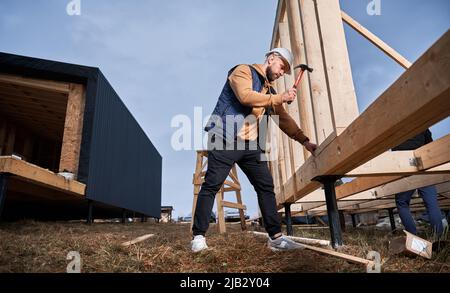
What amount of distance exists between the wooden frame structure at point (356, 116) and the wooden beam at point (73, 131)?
15.9 feet

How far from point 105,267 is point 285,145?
12.9 feet

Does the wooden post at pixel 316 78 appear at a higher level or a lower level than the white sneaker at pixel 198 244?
higher

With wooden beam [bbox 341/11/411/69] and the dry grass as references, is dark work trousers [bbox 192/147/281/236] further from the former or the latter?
wooden beam [bbox 341/11/411/69]

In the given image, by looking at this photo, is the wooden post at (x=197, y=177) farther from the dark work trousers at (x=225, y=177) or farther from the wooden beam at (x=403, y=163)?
the wooden beam at (x=403, y=163)

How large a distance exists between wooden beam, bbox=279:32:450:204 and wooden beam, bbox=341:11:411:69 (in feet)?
5.03

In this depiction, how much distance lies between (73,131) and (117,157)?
2734mm

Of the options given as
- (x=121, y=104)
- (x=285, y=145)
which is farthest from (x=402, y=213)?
(x=121, y=104)

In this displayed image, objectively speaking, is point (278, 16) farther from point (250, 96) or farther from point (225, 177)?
point (225, 177)

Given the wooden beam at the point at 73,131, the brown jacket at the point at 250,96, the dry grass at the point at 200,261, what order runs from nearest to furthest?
the dry grass at the point at 200,261 < the brown jacket at the point at 250,96 < the wooden beam at the point at 73,131

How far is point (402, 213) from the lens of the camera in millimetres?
4031

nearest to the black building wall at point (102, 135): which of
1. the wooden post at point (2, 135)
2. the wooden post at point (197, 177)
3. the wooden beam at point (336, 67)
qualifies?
the wooden post at point (197, 177)

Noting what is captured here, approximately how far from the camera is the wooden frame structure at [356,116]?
142cm
